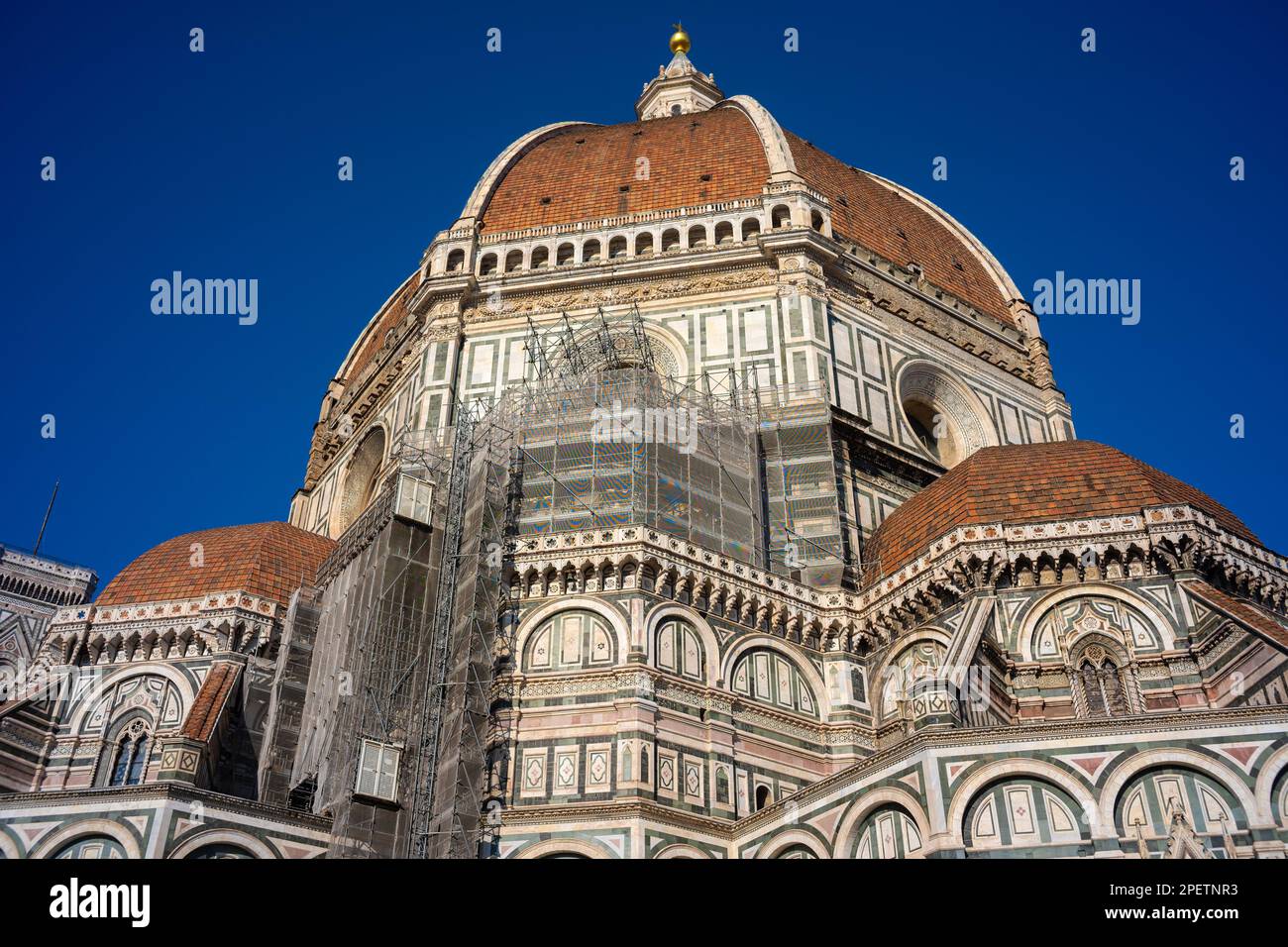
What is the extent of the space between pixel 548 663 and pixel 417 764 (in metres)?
3.28

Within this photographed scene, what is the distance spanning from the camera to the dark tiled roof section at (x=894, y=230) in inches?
1529

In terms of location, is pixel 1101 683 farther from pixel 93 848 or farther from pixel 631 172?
pixel 631 172

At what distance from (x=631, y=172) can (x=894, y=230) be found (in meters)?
8.49

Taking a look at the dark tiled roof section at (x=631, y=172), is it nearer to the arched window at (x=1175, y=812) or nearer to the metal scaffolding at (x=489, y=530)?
the metal scaffolding at (x=489, y=530)

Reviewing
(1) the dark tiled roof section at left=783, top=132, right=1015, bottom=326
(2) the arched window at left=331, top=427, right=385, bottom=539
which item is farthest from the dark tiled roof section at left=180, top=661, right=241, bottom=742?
(1) the dark tiled roof section at left=783, top=132, right=1015, bottom=326

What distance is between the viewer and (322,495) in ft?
127

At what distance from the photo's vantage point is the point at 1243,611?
23.1m

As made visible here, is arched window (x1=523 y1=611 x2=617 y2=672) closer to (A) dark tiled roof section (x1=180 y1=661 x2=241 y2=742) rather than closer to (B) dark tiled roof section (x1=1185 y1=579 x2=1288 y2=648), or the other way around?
(A) dark tiled roof section (x1=180 y1=661 x2=241 y2=742)

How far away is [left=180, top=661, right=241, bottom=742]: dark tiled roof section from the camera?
81.8 ft

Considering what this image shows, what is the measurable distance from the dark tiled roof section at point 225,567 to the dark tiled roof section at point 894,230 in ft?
59.6

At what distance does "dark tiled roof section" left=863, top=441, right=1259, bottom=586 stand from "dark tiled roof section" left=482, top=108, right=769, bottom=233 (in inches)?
506

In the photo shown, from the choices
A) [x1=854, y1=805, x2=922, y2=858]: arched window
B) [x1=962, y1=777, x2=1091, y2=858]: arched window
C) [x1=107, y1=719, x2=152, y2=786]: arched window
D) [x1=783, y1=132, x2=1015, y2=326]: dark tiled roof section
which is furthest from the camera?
[x1=783, y1=132, x2=1015, y2=326]: dark tiled roof section

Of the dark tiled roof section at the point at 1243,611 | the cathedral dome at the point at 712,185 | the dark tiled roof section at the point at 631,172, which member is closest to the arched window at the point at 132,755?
the cathedral dome at the point at 712,185

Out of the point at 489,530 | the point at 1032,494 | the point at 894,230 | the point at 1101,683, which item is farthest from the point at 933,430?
the point at 489,530
